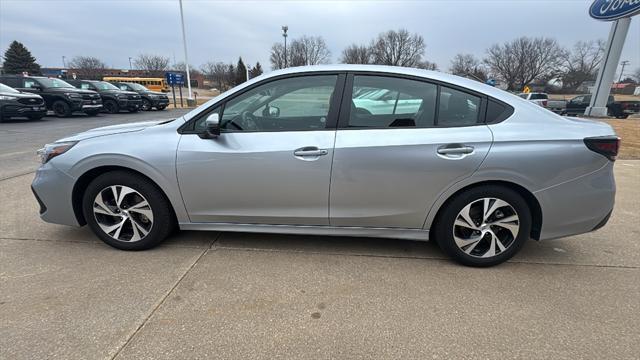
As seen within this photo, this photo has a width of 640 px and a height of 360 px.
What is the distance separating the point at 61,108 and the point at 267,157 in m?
17.8

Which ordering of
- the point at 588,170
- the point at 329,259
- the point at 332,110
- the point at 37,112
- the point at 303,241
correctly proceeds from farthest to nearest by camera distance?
the point at 37,112, the point at 303,241, the point at 329,259, the point at 332,110, the point at 588,170

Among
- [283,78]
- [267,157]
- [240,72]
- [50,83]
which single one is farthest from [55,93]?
[240,72]

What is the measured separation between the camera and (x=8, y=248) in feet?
10.8

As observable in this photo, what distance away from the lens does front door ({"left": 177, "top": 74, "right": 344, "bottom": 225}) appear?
2896 mm

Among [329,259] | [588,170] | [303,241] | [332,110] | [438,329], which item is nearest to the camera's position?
[438,329]

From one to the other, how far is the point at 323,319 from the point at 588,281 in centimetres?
213

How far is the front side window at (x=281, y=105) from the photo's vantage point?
3.00m

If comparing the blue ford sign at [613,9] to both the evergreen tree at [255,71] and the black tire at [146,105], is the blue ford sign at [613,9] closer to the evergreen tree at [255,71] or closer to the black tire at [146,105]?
the black tire at [146,105]

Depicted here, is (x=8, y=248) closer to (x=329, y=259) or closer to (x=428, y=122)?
(x=329, y=259)

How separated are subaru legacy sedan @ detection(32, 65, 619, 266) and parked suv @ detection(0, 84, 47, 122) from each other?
44.8ft

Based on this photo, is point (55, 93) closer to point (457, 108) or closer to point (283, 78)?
point (283, 78)

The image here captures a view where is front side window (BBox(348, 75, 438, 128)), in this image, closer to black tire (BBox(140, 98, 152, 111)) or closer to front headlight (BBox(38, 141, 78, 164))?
front headlight (BBox(38, 141, 78, 164))

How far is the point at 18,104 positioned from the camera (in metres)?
13.6

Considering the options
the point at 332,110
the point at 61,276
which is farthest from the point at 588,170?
the point at 61,276
